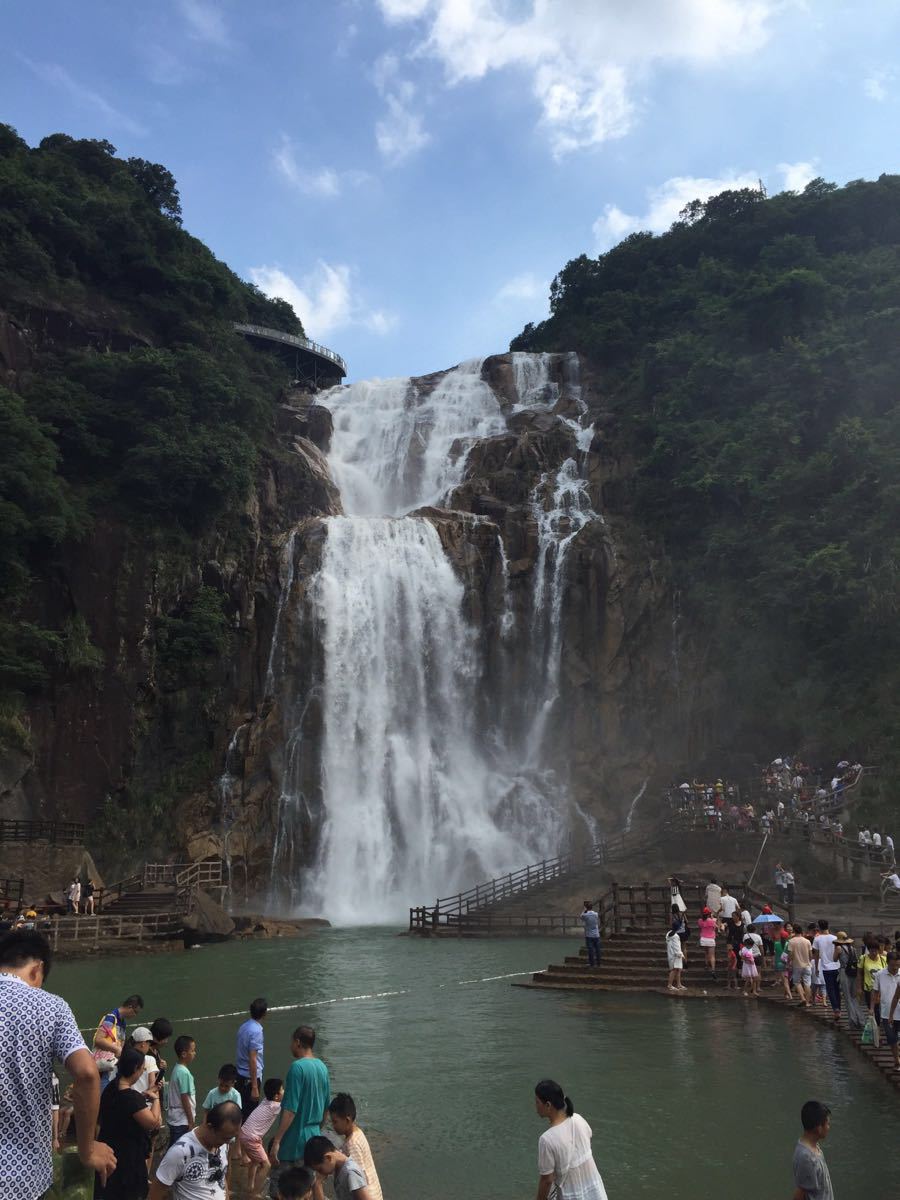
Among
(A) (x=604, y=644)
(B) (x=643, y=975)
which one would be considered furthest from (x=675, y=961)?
(A) (x=604, y=644)

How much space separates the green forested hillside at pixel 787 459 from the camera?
39.4 meters

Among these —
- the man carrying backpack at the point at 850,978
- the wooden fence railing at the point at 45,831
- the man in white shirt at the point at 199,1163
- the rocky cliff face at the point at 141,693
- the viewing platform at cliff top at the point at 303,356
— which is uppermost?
the viewing platform at cliff top at the point at 303,356

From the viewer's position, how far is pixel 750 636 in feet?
140

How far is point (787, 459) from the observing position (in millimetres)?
45531

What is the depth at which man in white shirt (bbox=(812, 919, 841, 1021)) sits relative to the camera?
632 inches

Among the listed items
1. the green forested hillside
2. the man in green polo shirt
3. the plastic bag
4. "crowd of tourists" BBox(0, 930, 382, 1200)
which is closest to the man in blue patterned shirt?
"crowd of tourists" BBox(0, 930, 382, 1200)

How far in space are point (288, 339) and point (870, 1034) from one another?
209 ft

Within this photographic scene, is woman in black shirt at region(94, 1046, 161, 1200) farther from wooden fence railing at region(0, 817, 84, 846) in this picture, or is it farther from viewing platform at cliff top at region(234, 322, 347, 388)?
viewing platform at cliff top at region(234, 322, 347, 388)

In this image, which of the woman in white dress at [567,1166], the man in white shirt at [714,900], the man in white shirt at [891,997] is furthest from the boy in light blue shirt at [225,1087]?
the man in white shirt at [714,900]

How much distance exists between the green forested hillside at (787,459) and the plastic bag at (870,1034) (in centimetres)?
2220

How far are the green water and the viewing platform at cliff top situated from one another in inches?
2110

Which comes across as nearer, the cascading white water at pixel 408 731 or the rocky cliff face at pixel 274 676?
the cascading white water at pixel 408 731

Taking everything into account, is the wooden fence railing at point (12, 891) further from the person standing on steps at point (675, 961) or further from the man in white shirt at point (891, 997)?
the man in white shirt at point (891, 997)

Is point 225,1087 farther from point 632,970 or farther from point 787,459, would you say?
point 787,459
